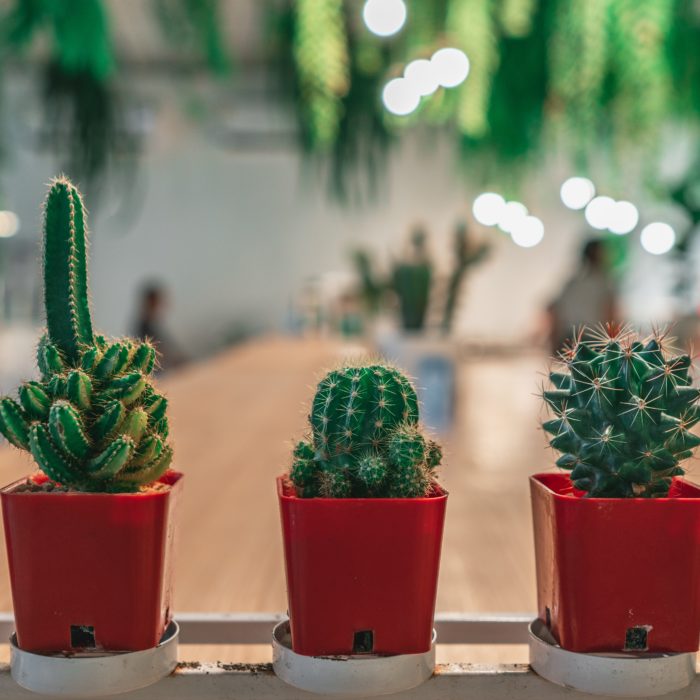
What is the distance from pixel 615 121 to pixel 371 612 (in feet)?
6.10

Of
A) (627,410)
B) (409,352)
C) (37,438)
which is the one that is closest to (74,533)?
(37,438)

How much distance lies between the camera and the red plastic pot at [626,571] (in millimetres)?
459

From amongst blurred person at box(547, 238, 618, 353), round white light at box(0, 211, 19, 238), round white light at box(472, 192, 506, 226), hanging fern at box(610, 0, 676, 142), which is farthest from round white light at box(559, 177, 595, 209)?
round white light at box(0, 211, 19, 238)

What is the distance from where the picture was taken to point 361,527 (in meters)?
0.46

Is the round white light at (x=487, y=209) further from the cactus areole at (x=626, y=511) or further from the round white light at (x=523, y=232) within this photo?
the cactus areole at (x=626, y=511)

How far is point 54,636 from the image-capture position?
Answer: 0.46m

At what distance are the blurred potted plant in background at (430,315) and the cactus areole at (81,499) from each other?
1657 millimetres

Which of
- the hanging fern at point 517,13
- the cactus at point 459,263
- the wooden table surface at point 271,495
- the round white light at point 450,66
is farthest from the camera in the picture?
the cactus at point 459,263

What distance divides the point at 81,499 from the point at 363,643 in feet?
0.58

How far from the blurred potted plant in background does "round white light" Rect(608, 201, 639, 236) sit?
0.88 meters

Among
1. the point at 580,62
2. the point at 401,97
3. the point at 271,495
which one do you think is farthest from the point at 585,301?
the point at 271,495

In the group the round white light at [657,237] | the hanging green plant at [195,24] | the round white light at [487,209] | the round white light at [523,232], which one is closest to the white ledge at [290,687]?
the round white light at [657,237]

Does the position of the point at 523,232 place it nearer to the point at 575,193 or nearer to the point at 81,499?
the point at 575,193

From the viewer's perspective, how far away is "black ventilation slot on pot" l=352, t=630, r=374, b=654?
0.47 metres
